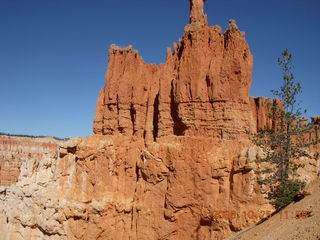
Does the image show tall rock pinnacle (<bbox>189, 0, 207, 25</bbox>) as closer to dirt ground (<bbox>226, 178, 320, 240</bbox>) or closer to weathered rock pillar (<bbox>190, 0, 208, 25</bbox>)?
weathered rock pillar (<bbox>190, 0, 208, 25</bbox>)

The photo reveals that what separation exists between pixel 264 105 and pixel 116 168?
13185mm

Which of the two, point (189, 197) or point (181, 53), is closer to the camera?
point (189, 197)

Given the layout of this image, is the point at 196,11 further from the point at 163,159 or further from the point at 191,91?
the point at 163,159

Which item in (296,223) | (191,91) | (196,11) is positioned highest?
(196,11)

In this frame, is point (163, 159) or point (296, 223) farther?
point (163, 159)

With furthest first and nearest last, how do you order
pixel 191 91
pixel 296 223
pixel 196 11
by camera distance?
pixel 196 11
pixel 191 91
pixel 296 223

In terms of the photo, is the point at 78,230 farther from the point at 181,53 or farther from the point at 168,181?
the point at 181,53

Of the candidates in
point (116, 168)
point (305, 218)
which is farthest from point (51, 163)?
point (305, 218)

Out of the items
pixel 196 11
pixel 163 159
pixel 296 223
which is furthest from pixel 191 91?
pixel 296 223

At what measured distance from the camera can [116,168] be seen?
82.1 ft

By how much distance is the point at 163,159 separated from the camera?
22.7 meters

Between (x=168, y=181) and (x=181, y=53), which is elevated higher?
(x=181, y=53)

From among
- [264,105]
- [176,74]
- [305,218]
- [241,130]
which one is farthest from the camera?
[264,105]

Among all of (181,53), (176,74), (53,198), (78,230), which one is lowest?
(78,230)
